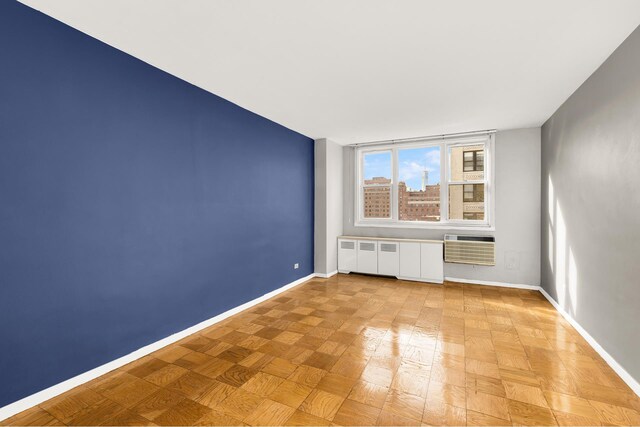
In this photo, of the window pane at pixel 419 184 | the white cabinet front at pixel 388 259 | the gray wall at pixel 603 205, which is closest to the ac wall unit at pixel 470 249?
the window pane at pixel 419 184

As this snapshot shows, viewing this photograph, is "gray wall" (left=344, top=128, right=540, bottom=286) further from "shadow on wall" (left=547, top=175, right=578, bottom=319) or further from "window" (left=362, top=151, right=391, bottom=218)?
"window" (left=362, top=151, right=391, bottom=218)

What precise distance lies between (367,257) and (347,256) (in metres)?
0.41

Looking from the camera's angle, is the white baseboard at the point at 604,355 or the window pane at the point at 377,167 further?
the window pane at the point at 377,167

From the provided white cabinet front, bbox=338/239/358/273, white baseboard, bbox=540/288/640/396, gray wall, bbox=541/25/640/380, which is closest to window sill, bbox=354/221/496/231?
white cabinet front, bbox=338/239/358/273

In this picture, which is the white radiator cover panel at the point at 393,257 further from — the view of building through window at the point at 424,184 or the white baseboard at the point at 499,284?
the view of building through window at the point at 424,184

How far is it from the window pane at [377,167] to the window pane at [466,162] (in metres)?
1.18

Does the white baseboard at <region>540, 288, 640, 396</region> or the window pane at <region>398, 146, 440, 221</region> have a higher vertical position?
the window pane at <region>398, 146, 440, 221</region>

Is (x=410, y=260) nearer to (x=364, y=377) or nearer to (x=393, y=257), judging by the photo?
(x=393, y=257)

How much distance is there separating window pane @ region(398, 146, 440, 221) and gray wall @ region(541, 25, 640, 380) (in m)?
1.85

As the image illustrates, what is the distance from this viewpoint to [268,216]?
4324 mm

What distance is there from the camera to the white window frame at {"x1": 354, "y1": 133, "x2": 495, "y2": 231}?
4980 millimetres

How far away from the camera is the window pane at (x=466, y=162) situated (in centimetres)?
513

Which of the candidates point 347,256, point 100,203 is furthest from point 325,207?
point 100,203

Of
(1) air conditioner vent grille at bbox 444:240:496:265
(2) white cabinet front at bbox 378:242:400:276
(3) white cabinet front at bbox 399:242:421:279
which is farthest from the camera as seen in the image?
(2) white cabinet front at bbox 378:242:400:276
